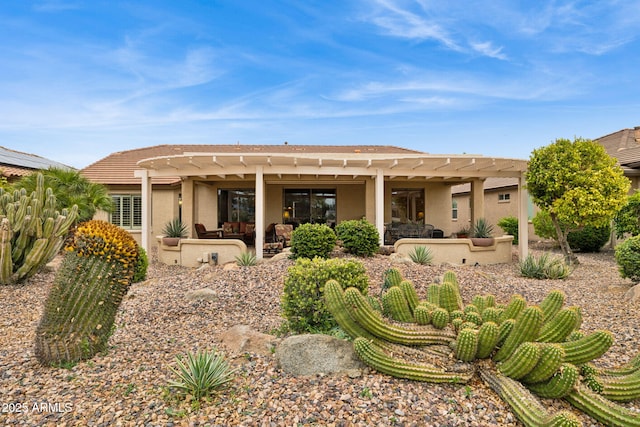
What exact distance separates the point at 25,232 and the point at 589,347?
1042 cm

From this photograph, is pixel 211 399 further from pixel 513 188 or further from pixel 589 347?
pixel 513 188

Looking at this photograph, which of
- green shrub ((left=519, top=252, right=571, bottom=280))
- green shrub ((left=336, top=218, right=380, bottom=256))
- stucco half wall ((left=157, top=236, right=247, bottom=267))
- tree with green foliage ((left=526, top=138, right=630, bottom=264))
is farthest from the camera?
stucco half wall ((left=157, top=236, right=247, bottom=267))

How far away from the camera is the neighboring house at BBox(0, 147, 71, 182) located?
17.5 meters

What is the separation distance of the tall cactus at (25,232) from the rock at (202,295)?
14.0 feet

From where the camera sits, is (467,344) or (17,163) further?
(17,163)

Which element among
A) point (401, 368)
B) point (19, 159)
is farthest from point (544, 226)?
point (19, 159)

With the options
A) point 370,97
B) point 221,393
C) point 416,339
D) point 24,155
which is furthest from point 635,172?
point 24,155

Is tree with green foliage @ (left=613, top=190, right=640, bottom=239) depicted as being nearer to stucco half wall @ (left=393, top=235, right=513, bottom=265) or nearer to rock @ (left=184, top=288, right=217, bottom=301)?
stucco half wall @ (left=393, top=235, right=513, bottom=265)

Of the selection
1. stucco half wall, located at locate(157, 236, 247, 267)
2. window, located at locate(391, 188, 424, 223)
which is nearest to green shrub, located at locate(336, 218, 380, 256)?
stucco half wall, located at locate(157, 236, 247, 267)

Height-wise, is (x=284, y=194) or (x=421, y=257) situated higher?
(x=284, y=194)

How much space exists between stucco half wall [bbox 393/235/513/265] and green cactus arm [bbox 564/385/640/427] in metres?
7.90

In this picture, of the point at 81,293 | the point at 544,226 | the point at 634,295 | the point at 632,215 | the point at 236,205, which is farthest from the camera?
the point at 236,205

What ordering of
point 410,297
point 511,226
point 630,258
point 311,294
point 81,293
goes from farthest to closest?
point 511,226
point 630,258
point 311,294
point 410,297
point 81,293

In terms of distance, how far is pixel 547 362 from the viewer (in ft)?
10.1
